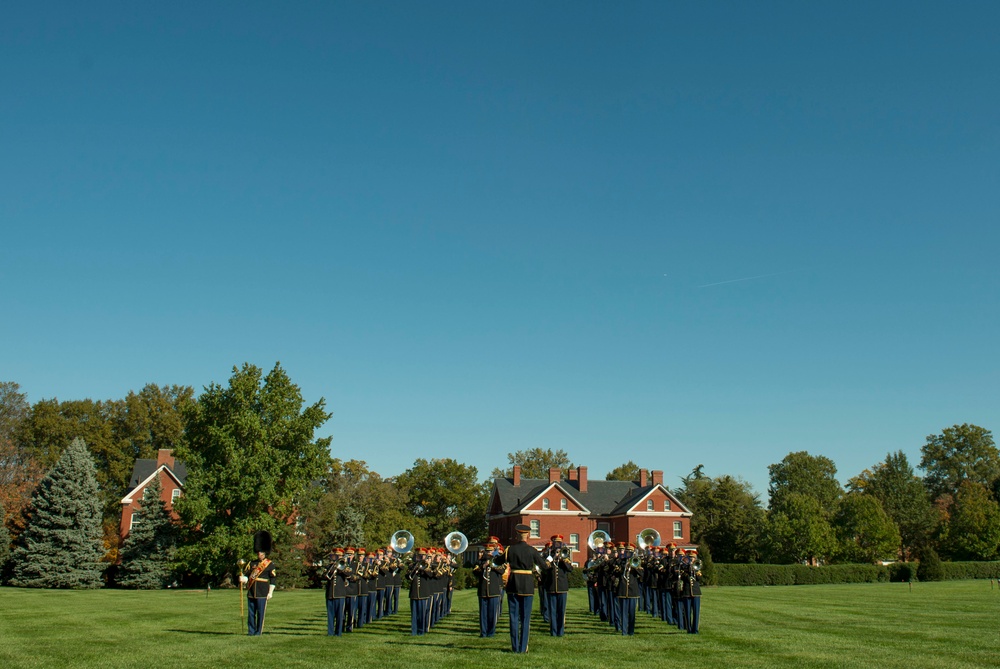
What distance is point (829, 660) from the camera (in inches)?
539

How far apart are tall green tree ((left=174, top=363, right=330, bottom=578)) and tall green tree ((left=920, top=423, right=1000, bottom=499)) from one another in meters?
91.6

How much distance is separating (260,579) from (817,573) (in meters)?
55.3

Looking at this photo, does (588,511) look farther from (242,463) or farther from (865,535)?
(242,463)

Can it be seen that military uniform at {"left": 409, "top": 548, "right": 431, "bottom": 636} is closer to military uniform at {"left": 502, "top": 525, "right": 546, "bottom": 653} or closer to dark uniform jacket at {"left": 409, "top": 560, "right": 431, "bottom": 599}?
dark uniform jacket at {"left": 409, "top": 560, "right": 431, "bottom": 599}

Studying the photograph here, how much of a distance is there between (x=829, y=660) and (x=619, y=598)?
6459mm

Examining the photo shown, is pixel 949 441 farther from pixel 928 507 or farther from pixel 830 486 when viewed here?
pixel 928 507

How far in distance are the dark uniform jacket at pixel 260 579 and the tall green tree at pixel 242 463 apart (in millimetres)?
30344

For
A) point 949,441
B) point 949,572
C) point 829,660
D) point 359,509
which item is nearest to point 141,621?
point 829,660

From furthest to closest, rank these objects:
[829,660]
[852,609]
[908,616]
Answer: [852,609]
[908,616]
[829,660]

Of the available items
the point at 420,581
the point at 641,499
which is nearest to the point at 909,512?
the point at 641,499

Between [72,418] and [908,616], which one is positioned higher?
[72,418]

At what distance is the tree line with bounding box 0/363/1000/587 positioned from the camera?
47906mm

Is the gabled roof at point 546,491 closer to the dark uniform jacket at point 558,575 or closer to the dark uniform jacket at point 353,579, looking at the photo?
the dark uniform jacket at point 353,579

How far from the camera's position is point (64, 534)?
49.2m
